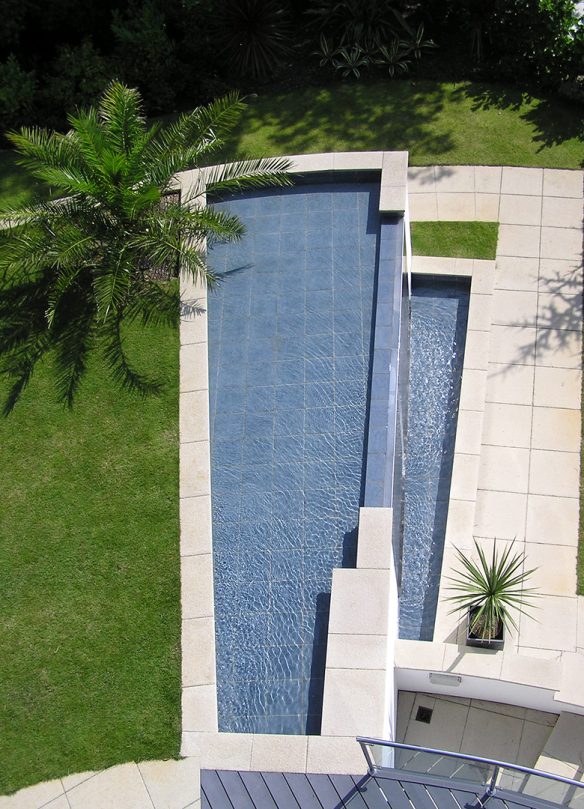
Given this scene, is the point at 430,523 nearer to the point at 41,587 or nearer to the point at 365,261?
the point at 365,261

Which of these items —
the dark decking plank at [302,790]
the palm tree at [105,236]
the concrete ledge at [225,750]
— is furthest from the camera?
the palm tree at [105,236]

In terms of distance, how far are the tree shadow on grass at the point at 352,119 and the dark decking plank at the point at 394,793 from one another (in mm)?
11428

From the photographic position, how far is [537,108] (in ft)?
56.6

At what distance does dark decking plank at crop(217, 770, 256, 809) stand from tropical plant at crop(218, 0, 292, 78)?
530 inches

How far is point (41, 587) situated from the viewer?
479 inches

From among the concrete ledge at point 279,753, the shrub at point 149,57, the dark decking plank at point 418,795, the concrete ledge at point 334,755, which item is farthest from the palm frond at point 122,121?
the dark decking plank at point 418,795

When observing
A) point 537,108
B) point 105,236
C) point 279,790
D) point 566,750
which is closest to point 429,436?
point 566,750

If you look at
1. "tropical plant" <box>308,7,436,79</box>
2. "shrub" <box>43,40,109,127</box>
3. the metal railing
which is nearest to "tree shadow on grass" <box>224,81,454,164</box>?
"tropical plant" <box>308,7,436,79</box>

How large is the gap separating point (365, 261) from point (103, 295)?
13.2 ft

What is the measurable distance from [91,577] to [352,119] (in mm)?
10080

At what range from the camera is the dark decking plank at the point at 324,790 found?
945 centimetres

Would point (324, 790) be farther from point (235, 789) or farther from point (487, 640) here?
point (487, 640)

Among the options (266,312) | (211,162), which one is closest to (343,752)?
(266,312)

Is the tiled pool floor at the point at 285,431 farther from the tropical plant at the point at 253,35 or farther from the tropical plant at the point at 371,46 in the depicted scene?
the tropical plant at the point at 253,35
